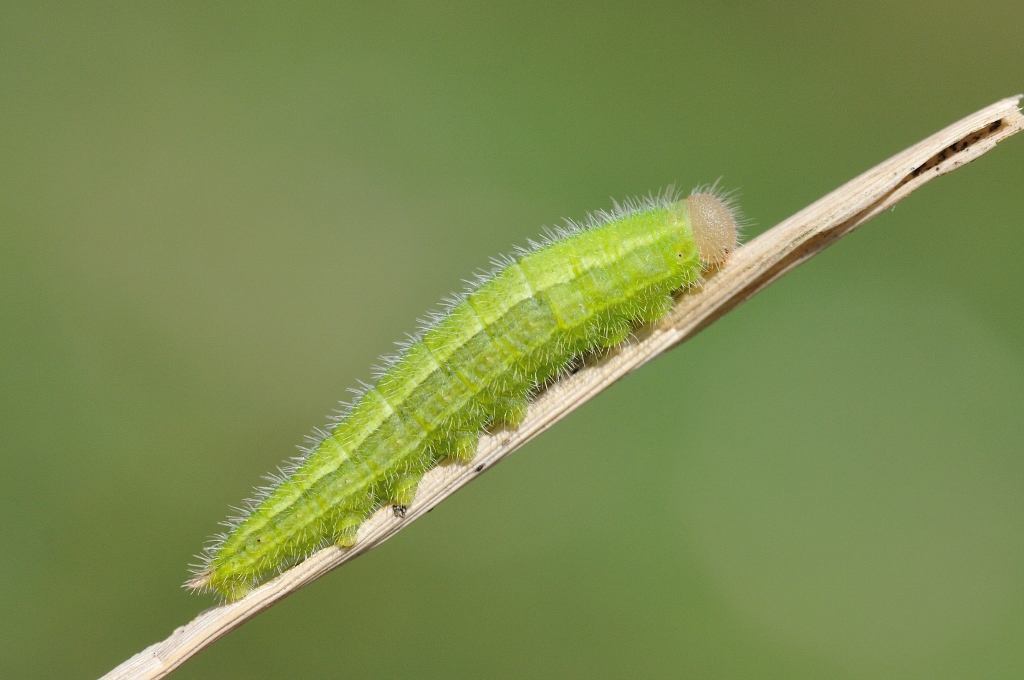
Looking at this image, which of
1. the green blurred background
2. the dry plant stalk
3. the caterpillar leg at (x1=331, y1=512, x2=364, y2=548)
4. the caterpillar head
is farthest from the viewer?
the green blurred background

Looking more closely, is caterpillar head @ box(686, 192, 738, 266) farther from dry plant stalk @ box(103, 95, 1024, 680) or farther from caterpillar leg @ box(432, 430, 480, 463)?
caterpillar leg @ box(432, 430, 480, 463)

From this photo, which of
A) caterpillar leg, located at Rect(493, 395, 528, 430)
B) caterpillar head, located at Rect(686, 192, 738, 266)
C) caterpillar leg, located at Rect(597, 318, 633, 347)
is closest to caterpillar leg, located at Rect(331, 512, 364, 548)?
caterpillar leg, located at Rect(493, 395, 528, 430)

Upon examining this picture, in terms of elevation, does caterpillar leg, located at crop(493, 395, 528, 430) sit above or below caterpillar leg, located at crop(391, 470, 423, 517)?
above

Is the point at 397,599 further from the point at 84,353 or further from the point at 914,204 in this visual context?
the point at 914,204

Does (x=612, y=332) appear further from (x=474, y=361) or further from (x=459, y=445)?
(x=459, y=445)

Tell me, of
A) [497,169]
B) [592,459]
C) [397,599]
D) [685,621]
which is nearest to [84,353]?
[397,599]

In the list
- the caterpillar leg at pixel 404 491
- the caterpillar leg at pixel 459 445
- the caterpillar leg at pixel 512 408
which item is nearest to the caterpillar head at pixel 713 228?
the caterpillar leg at pixel 512 408
